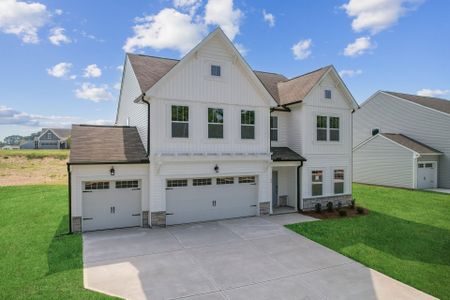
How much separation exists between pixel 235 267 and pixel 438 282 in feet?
18.7

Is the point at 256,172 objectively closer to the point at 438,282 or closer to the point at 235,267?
the point at 235,267

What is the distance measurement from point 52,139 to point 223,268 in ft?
307

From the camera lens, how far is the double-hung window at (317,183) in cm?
1707

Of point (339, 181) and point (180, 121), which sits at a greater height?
point (180, 121)

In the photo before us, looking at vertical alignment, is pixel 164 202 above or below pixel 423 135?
below

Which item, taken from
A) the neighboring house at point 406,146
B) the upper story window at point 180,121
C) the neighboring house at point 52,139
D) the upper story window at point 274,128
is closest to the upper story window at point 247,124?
the upper story window at point 274,128

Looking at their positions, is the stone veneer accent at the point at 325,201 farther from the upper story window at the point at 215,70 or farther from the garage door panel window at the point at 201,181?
the upper story window at the point at 215,70

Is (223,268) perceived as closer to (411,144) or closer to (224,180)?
(224,180)

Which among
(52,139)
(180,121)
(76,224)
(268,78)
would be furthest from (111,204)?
(52,139)

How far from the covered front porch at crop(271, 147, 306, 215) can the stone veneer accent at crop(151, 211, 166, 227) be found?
6.14 m

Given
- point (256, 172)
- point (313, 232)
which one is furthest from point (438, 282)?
point (256, 172)

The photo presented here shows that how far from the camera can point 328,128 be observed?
1747 cm

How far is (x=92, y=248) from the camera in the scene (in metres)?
10.4

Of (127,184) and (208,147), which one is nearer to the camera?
(127,184)
